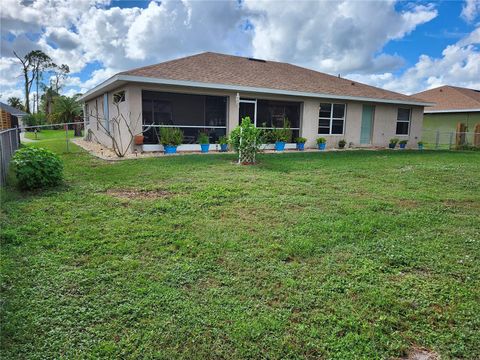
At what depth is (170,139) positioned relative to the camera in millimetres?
11781

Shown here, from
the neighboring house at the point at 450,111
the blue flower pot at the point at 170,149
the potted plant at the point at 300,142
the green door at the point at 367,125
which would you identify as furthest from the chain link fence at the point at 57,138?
the neighboring house at the point at 450,111

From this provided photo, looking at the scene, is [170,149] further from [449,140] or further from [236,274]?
[449,140]

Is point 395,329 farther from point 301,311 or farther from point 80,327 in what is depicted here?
point 80,327

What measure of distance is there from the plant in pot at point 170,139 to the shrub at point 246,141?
3047 millimetres

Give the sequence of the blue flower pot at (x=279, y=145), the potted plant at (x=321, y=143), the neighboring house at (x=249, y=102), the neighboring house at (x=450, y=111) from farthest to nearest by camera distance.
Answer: the neighboring house at (x=450, y=111) < the potted plant at (x=321, y=143) < the blue flower pot at (x=279, y=145) < the neighboring house at (x=249, y=102)

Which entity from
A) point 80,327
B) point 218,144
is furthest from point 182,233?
point 218,144

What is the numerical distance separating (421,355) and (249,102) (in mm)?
12458

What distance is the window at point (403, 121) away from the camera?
1808 centimetres

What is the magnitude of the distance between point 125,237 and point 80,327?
62.0 inches

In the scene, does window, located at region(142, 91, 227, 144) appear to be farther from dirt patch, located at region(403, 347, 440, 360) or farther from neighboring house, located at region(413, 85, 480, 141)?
neighboring house, located at region(413, 85, 480, 141)

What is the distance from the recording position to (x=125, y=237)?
3.88 metres

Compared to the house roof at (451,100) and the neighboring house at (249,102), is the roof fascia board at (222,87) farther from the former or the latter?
the house roof at (451,100)

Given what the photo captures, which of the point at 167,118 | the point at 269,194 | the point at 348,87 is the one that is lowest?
the point at 269,194

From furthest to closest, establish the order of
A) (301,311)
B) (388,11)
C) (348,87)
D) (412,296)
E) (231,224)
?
1. (348,87)
2. (388,11)
3. (231,224)
4. (412,296)
5. (301,311)
